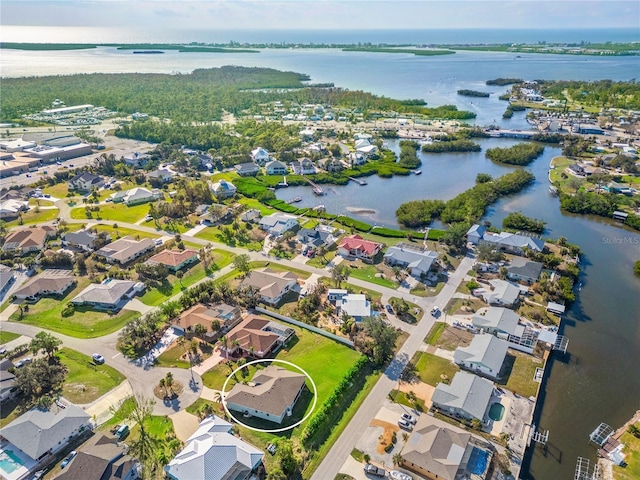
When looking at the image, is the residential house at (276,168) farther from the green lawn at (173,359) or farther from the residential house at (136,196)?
the green lawn at (173,359)

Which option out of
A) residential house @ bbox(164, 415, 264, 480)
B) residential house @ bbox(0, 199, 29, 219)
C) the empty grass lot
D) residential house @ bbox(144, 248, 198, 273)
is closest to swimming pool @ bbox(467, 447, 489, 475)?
residential house @ bbox(164, 415, 264, 480)

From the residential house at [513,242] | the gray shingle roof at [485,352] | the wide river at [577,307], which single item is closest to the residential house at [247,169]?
the wide river at [577,307]

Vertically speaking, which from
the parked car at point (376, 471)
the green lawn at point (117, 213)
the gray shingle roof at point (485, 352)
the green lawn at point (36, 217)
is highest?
the gray shingle roof at point (485, 352)

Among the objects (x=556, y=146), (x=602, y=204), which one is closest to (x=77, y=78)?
(x=556, y=146)

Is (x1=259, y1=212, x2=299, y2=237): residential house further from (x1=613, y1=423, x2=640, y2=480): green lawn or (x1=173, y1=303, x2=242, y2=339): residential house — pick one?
(x1=613, y1=423, x2=640, y2=480): green lawn

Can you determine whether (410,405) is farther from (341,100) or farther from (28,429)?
(341,100)
